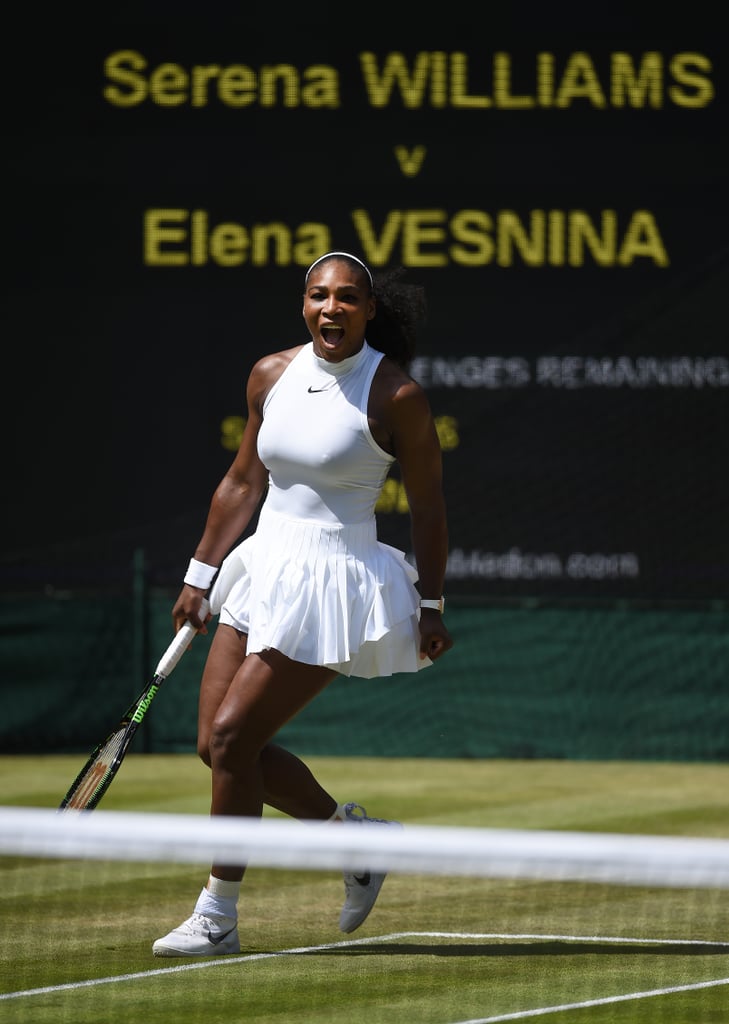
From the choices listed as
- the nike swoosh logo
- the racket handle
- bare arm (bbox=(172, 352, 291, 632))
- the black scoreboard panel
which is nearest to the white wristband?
bare arm (bbox=(172, 352, 291, 632))

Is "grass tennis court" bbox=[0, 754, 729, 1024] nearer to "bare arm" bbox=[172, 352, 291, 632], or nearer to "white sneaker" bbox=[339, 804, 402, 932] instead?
"white sneaker" bbox=[339, 804, 402, 932]

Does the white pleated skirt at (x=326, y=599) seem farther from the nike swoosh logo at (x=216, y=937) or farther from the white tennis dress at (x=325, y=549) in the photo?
the nike swoosh logo at (x=216, y=937)

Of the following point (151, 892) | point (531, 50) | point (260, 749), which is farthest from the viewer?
point (531, 50)

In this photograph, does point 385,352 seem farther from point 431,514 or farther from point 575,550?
point 575,550

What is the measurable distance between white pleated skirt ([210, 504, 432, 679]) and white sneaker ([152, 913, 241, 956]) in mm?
716

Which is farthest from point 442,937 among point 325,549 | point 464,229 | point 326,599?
point 464,229

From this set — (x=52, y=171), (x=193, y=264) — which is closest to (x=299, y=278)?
(x=193, y=264)

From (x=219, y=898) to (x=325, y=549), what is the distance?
3.17ft

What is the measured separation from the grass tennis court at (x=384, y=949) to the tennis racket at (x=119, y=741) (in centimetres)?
38

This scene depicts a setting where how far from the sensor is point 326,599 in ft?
18.4

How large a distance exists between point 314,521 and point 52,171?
576cm

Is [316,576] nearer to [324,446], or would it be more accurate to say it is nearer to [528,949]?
[324,446]

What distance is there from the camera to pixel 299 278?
11.0 metres

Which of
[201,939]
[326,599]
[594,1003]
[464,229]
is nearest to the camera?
[594,1003]
